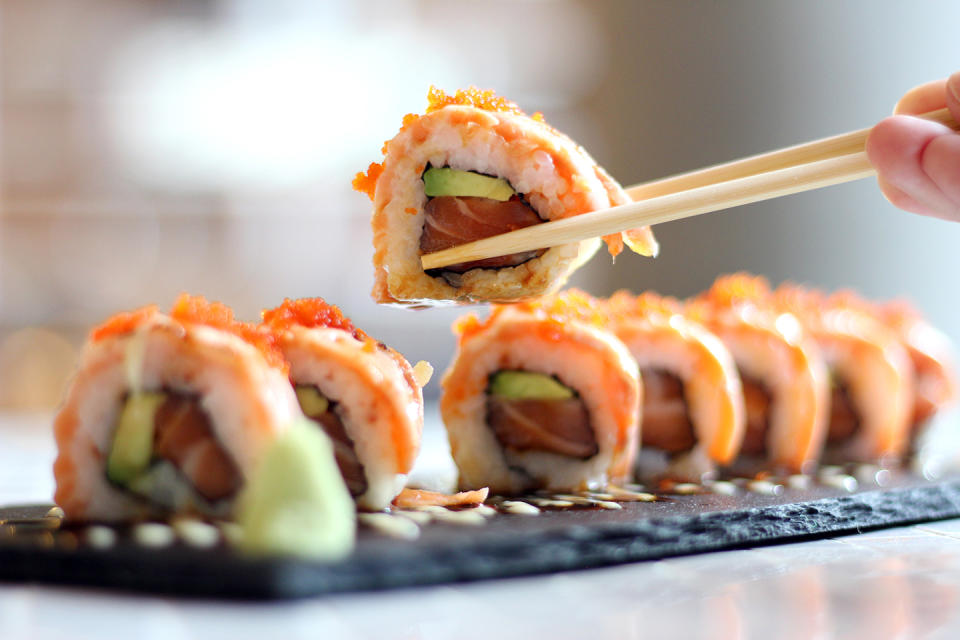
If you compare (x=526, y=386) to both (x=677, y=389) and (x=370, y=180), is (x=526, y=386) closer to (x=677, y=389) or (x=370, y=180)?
(x=677, y=389)

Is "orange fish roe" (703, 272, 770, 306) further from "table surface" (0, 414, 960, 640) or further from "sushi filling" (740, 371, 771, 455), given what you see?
"table surface" (0, 414, 960, 640)

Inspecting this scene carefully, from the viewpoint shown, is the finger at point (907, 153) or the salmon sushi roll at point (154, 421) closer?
the finger at point (907, 153)

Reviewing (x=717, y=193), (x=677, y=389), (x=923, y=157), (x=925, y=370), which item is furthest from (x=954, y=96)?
(x=925, y=370)

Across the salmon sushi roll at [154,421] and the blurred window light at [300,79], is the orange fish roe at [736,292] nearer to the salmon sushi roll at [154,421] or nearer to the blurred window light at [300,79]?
the salmon sushi roll at [154,421]

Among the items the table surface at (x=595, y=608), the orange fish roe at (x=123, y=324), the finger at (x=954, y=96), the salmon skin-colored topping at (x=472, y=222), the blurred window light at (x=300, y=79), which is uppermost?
the blurred window light at (x=300, y=79)

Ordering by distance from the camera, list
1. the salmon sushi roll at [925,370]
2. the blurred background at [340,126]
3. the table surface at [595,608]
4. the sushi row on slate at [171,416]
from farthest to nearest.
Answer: the blurred background at [340,126], the salmon sushi roll at [925,370], the sushi row on slate at [171,416], the table surface at [595,608]

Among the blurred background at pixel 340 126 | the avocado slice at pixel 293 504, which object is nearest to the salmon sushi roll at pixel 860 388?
the avocado slice at pixel 293 504

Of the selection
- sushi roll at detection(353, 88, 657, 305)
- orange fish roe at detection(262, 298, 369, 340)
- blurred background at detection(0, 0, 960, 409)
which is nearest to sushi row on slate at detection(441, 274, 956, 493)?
sushi roll at detection(353, 88, 657, 305)
